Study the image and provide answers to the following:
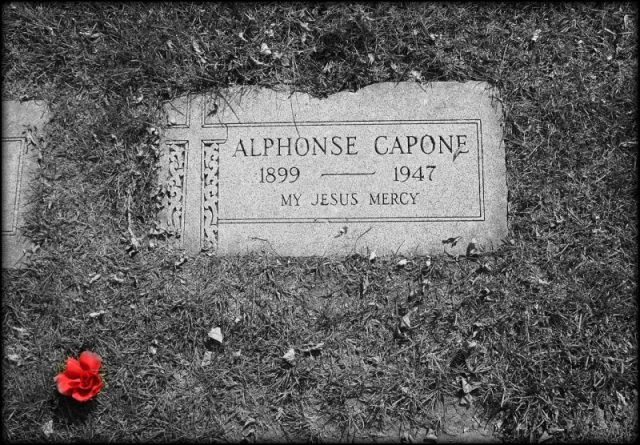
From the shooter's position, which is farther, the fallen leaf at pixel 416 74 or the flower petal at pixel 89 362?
the fallen leaf at pixel 416 74

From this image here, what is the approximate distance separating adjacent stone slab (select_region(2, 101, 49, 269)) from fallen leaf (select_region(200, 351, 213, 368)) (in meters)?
1.13

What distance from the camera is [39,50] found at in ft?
10.4

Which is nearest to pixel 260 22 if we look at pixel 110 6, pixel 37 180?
Answer: pixel 110 6

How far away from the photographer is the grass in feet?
9.04

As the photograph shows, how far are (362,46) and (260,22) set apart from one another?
2.01 ft

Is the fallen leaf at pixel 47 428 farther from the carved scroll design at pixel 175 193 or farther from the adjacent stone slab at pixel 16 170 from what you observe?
the carved scroll design at pixel 175 193

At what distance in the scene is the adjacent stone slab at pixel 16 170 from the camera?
298 cm

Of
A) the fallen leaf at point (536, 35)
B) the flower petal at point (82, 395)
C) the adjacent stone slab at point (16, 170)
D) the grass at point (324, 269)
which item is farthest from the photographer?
the fallen leaf at point (536, 35)

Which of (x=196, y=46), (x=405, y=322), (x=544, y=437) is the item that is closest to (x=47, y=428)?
(x=405, y=322)

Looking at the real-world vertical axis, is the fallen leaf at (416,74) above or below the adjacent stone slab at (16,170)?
above

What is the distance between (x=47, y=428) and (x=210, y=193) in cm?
146

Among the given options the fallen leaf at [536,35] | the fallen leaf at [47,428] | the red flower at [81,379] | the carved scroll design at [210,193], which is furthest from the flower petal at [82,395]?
the fallen leaf at [536,35]

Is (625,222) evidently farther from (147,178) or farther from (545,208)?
(147,178)

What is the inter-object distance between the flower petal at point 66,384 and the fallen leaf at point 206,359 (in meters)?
0.61
